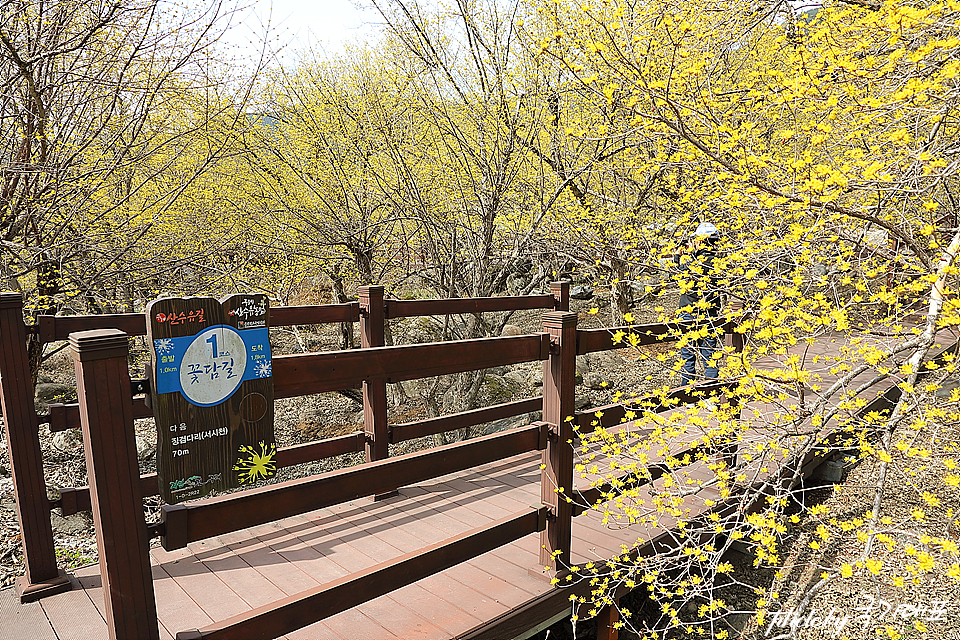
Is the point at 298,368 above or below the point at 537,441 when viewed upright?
above

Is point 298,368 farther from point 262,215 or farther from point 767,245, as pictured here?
point 262,215

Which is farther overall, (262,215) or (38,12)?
(262,215)

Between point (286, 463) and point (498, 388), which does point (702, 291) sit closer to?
point (286, 463)

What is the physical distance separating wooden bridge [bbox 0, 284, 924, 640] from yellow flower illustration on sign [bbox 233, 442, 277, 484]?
0.36ft

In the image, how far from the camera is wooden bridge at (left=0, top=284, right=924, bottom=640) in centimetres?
180

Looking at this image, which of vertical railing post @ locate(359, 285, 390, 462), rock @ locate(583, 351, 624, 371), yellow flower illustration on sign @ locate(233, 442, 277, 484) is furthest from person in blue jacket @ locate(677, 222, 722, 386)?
rock @ locate(583, 351, 624, 371)

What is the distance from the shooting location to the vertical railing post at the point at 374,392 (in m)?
4.23

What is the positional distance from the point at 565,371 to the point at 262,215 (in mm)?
7099

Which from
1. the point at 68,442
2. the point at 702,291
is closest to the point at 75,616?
the point at 702,291

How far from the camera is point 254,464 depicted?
211 centimetres

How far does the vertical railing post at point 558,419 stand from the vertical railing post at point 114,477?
178 centimetres

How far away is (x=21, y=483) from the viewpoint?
2889 mm

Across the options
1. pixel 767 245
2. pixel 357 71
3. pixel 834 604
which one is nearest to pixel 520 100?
pixel 357 71

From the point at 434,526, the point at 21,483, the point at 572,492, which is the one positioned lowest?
the point at 434,526
